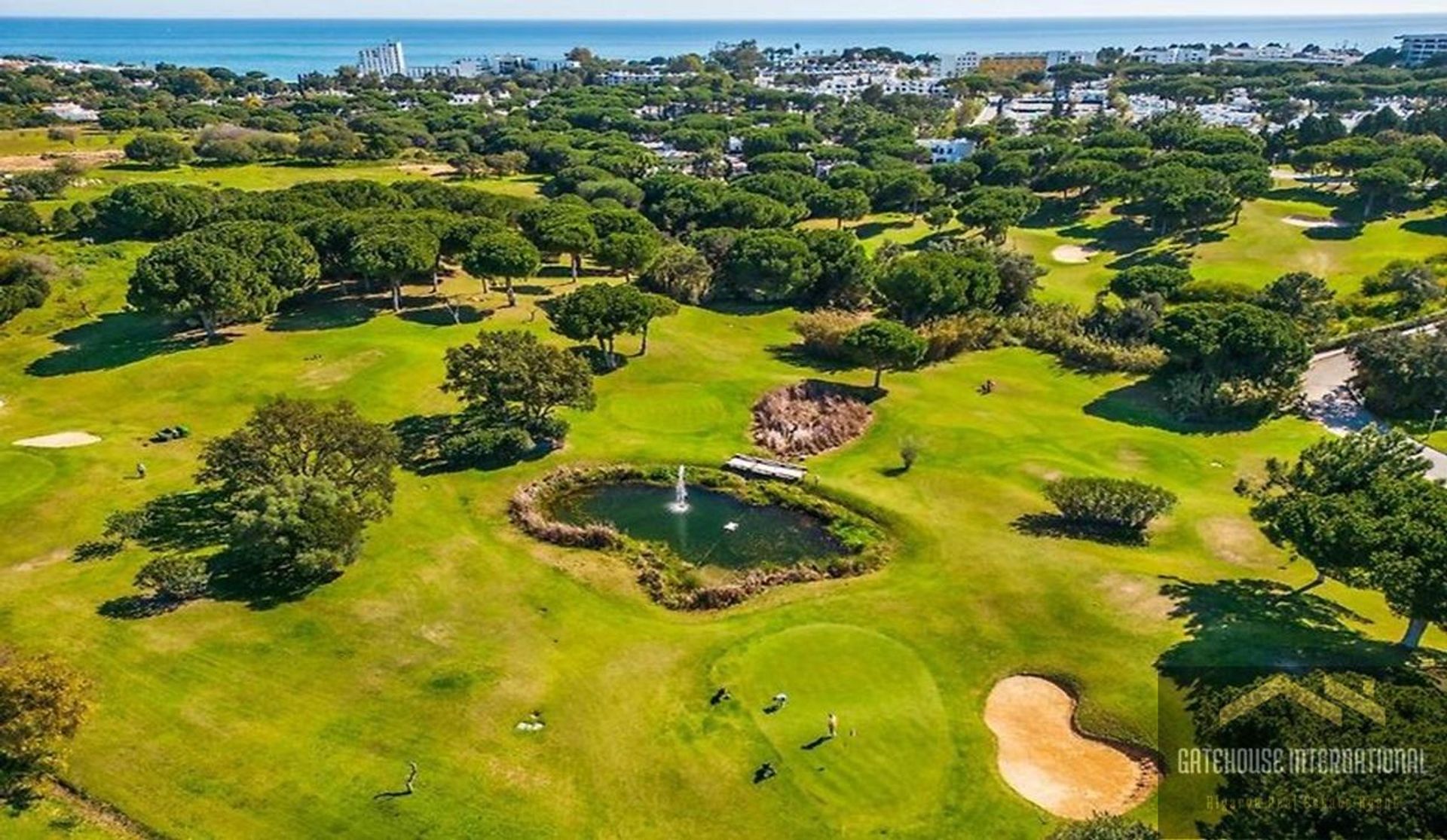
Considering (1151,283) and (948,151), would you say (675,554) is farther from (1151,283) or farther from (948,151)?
(948,151)

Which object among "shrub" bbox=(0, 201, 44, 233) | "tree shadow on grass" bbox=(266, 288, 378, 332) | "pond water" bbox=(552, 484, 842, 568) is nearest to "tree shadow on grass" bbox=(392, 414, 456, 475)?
"pond water" bbox=(552, 484, 842, 568)

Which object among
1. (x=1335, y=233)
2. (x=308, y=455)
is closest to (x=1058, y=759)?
(x=308, y=455)

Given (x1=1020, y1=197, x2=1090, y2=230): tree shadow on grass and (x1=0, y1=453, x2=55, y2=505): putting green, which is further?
(x1=1020, y1=197, x2=1090, y2=230): tree shadow on grass

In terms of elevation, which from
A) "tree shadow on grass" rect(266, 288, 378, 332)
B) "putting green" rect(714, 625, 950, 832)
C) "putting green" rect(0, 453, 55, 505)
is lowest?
"putting green" rect(714, 625, 950, 832)

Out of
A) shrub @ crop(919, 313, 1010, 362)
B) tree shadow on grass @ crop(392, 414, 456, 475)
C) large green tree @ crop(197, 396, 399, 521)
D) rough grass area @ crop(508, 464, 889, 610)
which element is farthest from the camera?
shrub @ crop(919, 313, 1010, 362)

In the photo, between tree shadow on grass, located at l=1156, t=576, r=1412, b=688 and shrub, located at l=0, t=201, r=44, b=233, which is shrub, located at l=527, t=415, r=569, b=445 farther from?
shrub, located at l=0, t=201, r=44, b=233

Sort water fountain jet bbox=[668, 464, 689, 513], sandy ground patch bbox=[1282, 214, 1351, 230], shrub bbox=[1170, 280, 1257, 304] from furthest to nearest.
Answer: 1. sandy ground patch bbox=[1282, 214, 1351, 230]
2. shrub bbox=[1170, 280, 1257, 304]
3. water fountain jet bbox=[668, 464, 689, 513]

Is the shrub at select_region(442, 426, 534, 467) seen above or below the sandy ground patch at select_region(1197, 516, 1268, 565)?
above
